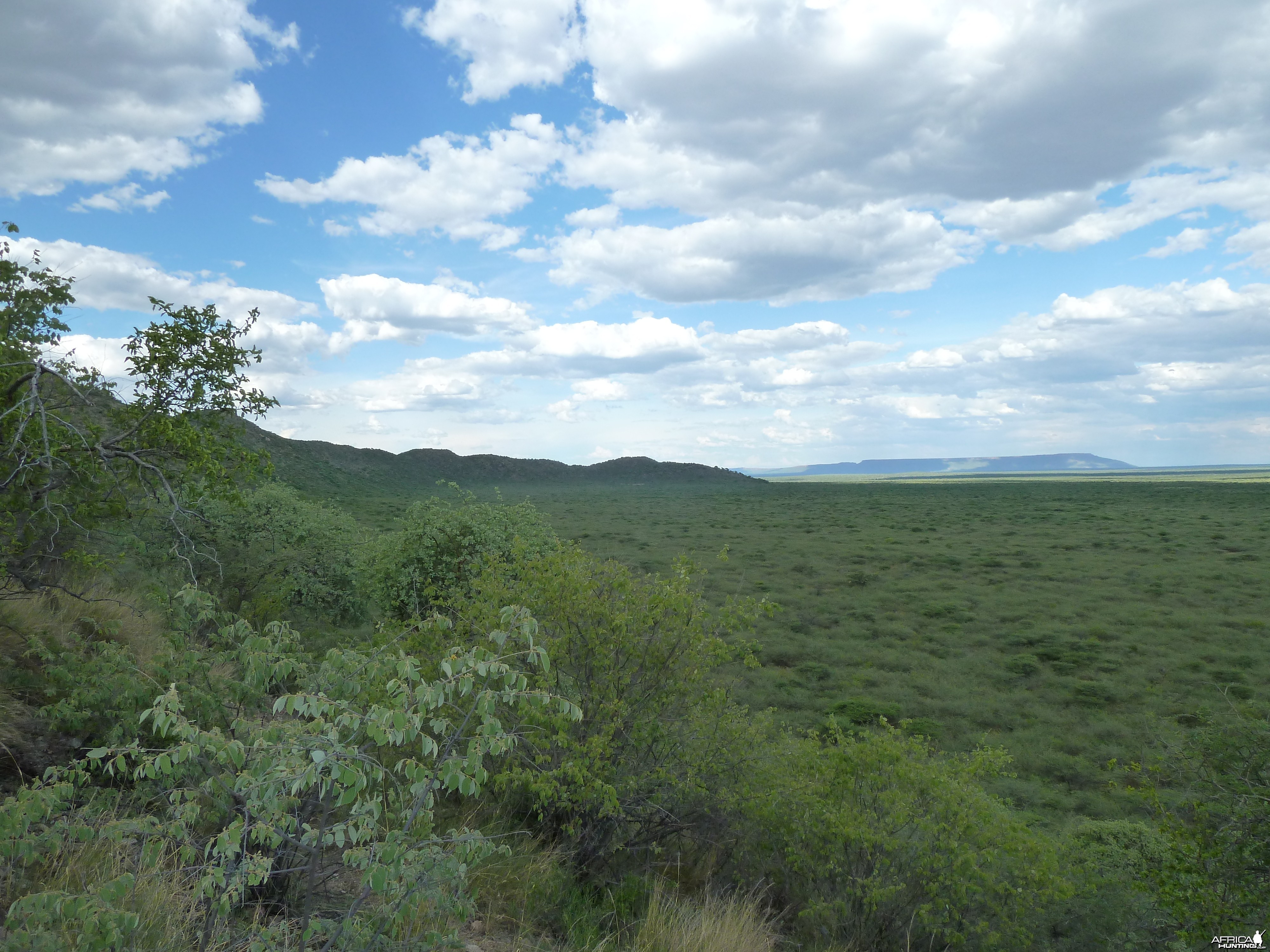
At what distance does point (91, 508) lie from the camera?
8727 mm

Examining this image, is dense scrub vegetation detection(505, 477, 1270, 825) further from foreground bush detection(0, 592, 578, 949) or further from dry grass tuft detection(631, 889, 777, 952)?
foreground bush detection(0, 592, 578, 949)

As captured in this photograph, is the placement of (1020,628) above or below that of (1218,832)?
below

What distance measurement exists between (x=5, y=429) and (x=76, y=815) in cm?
529

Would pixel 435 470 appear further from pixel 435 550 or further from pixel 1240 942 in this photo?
pixel 1240 942

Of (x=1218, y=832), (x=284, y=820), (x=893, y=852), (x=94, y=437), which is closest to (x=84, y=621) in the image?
(x=94, y=437)

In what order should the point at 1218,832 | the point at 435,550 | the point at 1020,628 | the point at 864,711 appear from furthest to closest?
the point at 1020,628 → the point at 435,550 → the point at 864,711 → the point at 1218,832

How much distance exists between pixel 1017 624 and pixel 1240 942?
17376mm

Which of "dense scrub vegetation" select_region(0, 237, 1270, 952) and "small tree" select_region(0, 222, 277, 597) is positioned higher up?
"small tree" select_region(0, 222, 277, 597)

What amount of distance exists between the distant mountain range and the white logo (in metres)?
82.8

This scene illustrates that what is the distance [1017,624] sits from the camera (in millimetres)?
21078

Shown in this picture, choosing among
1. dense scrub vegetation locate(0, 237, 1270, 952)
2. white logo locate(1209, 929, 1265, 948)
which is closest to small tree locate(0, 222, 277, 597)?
dense scrub vegetation locate(0, 237, 1270, 952)

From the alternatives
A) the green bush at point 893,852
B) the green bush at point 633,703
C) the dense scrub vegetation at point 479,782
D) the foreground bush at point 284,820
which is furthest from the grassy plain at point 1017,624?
the foreground bush at point 284,820

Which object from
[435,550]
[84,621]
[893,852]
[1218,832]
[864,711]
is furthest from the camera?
[435,550]

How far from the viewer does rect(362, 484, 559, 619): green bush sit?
14.5 meters
